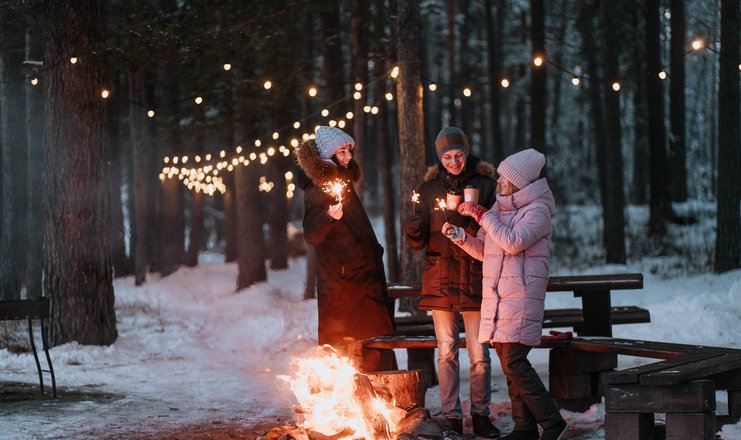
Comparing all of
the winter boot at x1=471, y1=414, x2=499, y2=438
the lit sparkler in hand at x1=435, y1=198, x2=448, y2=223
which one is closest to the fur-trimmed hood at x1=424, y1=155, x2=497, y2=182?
the lit sparkler in hand at x1=435, y1=198, x2=448, y2=223

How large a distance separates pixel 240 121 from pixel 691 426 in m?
17.6

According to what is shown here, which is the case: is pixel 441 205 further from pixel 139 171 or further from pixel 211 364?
pixel 139 171

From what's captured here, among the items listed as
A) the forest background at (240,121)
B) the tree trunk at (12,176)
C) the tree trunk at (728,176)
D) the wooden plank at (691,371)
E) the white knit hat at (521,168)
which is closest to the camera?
the wooden plank at (691,371)

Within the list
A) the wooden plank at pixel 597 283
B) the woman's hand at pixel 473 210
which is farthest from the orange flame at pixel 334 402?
the wooden plank at pixel 597 283

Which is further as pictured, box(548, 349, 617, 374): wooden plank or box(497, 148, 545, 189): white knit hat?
box(548, 349, 617, 374): wooden plank

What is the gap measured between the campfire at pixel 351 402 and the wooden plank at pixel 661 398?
1.59 m

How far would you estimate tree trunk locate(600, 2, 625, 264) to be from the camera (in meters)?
22.5

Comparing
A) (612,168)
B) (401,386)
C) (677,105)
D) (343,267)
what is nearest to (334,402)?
(401,386)

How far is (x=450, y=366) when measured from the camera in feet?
25.5

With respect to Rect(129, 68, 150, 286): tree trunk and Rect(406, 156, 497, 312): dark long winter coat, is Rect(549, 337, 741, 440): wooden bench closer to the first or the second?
Rect(406, 156, 497, 312): dark long winter coat

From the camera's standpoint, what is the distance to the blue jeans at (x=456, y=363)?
7.65m

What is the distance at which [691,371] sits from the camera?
19.0 ft

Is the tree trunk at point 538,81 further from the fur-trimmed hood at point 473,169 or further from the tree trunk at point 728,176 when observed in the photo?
the fur-trimmed hood at point 473,169

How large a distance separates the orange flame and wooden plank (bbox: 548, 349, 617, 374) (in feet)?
6.38
